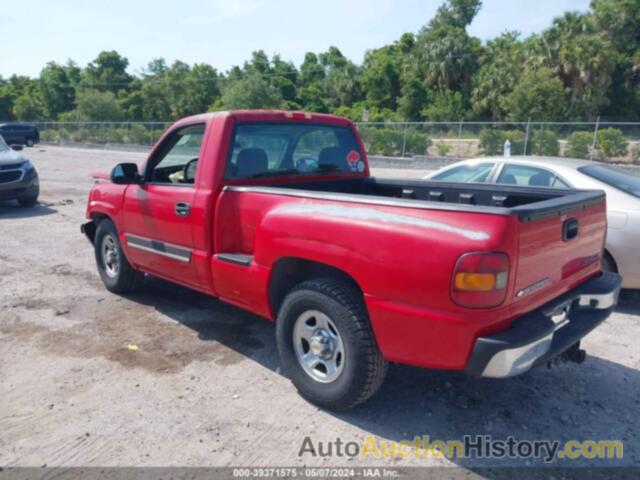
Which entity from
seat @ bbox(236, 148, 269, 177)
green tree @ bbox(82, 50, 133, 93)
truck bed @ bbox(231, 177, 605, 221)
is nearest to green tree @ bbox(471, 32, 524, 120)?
truck bed @ bbox(231, 177, 605, 221)

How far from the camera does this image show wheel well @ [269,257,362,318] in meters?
3.38

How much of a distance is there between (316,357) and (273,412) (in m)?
0.45

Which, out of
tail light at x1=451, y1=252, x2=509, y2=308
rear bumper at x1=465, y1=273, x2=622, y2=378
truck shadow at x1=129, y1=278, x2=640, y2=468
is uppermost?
tail light at x1=451, y1=252, x2=509, y2=308

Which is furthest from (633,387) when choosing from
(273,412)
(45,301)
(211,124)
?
(45,301)

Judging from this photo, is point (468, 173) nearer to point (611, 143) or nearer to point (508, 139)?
point (611, 143)

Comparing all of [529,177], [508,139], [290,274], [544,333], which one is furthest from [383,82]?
[544,333]

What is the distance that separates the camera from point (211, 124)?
4098mm

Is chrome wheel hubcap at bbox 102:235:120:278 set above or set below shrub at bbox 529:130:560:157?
below

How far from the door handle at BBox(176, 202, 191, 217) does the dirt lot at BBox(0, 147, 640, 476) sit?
1.11m

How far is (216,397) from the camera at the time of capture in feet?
11.5

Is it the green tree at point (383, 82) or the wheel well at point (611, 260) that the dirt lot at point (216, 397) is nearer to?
the wheel well at point (611, 260)

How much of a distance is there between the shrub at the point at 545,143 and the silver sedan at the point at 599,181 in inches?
658

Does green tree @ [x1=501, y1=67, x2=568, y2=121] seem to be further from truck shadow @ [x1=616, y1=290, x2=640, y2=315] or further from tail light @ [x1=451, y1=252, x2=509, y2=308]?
tail light @ [x1=451, y1=252, x2=509, y2=308]

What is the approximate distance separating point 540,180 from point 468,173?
892 mm
